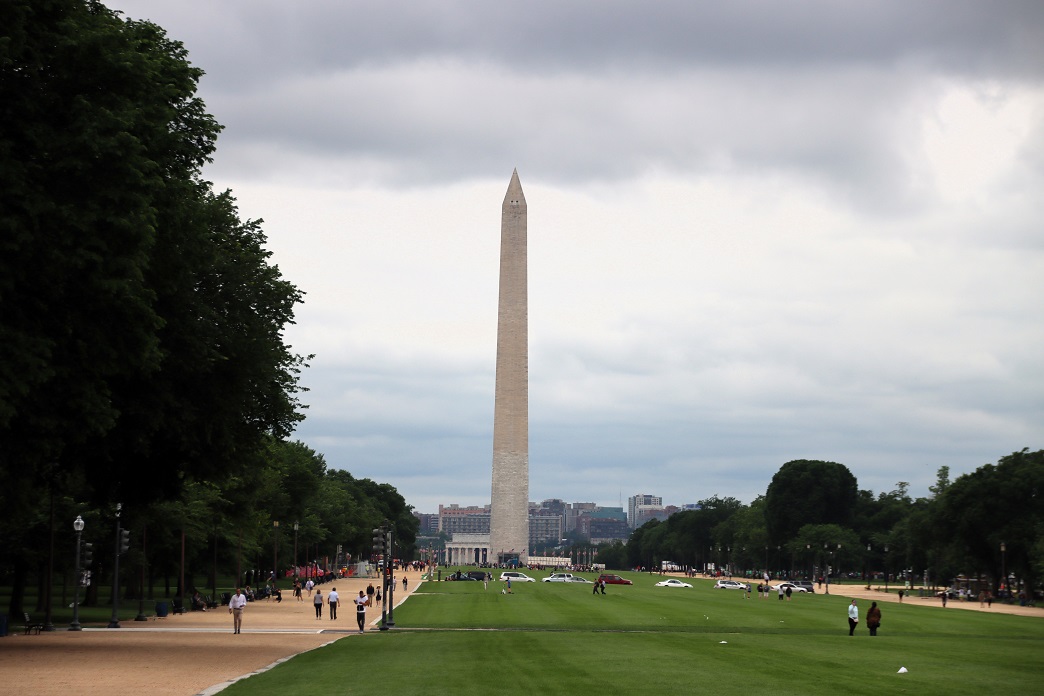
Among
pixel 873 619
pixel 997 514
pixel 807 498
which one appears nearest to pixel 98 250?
pixel 873 619

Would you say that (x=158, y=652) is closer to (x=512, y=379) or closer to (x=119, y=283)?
(x=119, y=283)

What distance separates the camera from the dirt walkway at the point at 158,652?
2636cm

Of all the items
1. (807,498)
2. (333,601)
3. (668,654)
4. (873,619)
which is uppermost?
(807,498)

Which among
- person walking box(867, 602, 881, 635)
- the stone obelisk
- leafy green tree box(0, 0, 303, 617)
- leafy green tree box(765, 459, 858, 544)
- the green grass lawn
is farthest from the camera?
leafy green tree box(765, 459, 858, 544)

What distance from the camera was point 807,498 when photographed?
160 meters

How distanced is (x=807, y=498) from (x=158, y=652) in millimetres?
132908

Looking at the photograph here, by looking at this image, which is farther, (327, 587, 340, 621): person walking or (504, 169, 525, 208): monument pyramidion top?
(504, 169, 525, 208): monument pyramidion top

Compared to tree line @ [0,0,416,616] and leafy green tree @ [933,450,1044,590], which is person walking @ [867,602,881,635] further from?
leafy green tree @ [933,450,1044,590]

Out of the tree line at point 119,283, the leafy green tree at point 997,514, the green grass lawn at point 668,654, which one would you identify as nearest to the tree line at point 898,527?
the leafy green tree at point 997,514

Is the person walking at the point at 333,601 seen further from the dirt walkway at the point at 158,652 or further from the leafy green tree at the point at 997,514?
the leafy green tree at the point at 997,514

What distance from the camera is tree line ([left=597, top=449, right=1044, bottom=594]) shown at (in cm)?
10275

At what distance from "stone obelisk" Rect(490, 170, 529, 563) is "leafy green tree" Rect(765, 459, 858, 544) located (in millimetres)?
31397

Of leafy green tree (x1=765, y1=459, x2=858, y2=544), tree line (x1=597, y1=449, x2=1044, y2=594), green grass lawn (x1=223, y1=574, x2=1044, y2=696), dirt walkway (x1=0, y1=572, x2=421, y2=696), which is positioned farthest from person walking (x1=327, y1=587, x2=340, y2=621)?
leafy green tree (x1=765, y1=459, x2=858, y2=544)

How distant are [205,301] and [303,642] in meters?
12.2
